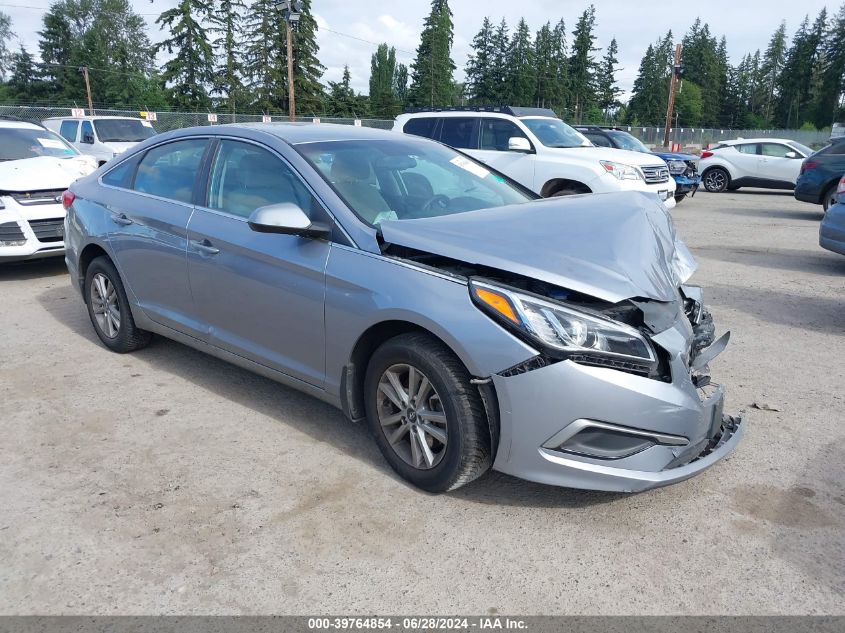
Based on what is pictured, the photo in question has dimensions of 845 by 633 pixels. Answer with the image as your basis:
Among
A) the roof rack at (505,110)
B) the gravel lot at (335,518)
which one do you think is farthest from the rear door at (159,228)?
the roof rack at (505,110)

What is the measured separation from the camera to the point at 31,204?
749 centimetres

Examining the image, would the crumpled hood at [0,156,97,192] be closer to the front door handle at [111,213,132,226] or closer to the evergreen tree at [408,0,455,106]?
the front door handle at [111,213,132,226]

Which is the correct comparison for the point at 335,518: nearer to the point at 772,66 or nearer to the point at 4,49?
the point at 4,49

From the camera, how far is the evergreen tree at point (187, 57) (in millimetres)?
58344

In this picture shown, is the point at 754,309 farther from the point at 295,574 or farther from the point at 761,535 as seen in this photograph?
the point at 295,574

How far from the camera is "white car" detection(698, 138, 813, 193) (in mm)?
18275

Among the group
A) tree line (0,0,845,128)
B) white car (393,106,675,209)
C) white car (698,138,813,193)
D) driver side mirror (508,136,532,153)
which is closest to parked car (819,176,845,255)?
white car (393,106,675,209)

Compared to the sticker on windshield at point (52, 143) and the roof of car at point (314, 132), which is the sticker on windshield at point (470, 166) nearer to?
the roof of car at point (314, 132)

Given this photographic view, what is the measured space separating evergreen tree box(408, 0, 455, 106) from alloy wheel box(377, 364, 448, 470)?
265 ft

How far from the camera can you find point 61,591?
260 cm

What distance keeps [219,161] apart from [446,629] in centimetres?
307

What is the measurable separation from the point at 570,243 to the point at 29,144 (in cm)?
834

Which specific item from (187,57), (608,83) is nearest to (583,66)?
(608,83)

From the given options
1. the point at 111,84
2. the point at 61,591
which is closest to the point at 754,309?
the point at 61,591
